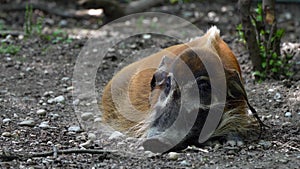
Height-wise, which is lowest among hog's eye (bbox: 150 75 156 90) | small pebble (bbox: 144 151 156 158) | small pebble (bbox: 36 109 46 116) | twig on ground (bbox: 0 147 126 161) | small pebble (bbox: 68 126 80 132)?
small pebble (bbox: 36 109 46 116)

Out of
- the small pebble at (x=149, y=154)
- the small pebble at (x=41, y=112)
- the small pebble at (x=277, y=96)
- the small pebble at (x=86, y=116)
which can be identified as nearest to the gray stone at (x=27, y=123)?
the small pebble at (x=41, y=112)

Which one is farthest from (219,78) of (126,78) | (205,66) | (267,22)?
(267,22)

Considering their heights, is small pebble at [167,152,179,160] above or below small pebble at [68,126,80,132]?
above

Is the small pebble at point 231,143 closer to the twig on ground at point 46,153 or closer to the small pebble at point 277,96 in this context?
the twig on ground at point 46,153

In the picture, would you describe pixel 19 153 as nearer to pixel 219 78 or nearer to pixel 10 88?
pixel 219 78

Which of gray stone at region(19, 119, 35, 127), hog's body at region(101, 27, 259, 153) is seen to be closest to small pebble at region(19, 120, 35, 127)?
gray stone at region(19, 119, 35, 127)

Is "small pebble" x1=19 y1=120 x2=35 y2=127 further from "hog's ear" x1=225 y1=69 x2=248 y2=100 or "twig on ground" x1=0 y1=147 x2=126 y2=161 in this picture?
"hog's ear" x1=225 y1=69 x2=248 y2=100
